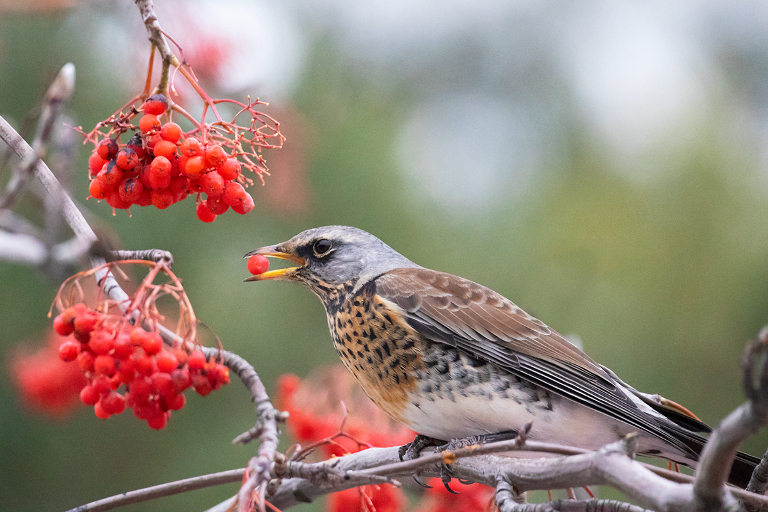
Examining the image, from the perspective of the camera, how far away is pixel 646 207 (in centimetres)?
296

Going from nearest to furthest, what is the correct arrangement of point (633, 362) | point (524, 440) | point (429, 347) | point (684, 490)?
point (684, 490), point (524, 440), point (429, 347), point (633, 362)

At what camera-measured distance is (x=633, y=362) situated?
8.74 ft

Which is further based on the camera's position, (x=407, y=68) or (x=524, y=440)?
(x=407, y=68)

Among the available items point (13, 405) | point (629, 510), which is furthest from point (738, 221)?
point (13, 405)

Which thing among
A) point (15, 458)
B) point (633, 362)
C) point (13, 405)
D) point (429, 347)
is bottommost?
point (15, 458)

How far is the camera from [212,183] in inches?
40.2

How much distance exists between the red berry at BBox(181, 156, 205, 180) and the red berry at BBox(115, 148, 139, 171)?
0.25ft

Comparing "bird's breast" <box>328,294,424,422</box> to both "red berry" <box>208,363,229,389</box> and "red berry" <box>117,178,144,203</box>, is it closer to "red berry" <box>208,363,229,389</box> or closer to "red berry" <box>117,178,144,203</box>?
"red berry" <box>208,363,229,389</box>

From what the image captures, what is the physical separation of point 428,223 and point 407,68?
0.89m

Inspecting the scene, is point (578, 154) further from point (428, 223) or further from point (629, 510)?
point (629, 510)

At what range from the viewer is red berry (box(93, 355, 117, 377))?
37.0 inches

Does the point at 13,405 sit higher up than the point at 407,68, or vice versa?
Result: the point at 407,68

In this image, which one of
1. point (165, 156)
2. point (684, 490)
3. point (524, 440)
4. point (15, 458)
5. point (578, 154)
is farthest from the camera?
point (578, 154)

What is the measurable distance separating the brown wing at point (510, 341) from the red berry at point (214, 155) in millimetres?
645
